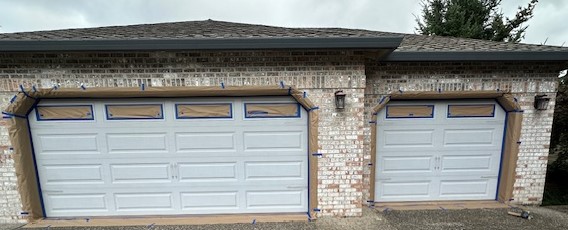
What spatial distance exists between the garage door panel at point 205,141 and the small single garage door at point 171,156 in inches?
0.6

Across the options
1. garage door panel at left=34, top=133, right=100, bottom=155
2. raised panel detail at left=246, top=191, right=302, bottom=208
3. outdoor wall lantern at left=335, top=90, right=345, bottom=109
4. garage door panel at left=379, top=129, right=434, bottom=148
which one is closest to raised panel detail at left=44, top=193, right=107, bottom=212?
Answer: garage door panel at left=34, top=133, right=100, bottom=155

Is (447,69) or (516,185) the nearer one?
(447,69)

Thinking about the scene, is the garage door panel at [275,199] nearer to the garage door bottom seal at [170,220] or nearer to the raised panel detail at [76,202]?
the garage door bottom seal at [170,220]

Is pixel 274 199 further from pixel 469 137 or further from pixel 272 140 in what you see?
pixel 469 137

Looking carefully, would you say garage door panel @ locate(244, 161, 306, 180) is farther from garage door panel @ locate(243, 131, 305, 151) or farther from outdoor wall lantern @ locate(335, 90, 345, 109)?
outdoor wall lantern @ locate(335, 90, 345, 109)

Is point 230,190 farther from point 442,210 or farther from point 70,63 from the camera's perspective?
point 442,210

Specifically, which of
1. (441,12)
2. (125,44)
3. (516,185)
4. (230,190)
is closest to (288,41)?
(125,44)

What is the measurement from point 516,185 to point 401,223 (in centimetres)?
250

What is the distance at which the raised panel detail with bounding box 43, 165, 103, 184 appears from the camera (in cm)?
383

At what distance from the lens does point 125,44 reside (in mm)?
3039

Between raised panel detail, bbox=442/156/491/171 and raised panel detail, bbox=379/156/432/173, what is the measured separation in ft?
1.14

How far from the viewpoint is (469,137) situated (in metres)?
4.25

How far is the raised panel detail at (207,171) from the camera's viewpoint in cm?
392

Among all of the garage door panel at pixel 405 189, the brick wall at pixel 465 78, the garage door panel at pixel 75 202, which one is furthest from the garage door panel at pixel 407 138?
the garage door panel at pixel 75 202
